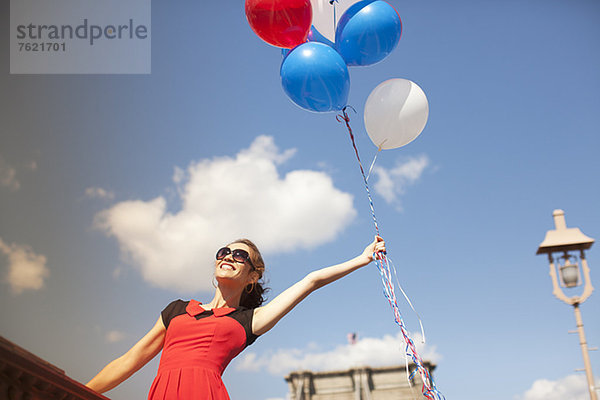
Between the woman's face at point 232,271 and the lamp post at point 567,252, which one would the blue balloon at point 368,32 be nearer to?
the woman's face at point 232,271

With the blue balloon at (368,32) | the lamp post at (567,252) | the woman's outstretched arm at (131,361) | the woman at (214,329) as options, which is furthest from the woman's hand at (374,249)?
the lamp post at (567,252)

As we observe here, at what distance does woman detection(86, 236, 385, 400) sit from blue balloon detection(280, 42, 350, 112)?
47.1 inches

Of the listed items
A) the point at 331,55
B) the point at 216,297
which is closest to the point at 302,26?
the point at 331,55

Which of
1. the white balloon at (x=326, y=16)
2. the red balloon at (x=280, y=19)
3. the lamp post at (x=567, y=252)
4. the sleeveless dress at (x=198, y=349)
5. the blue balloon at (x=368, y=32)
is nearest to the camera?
the sleeveless dress at (x=198, y=349)

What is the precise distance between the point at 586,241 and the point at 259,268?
679cm

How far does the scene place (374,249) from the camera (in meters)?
2.65

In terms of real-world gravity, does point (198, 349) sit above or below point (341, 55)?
below

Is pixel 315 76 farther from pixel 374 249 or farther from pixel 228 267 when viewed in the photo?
pixel 228 267

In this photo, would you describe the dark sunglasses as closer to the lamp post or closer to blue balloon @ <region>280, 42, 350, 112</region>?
blue balloon @ <region>280, 42, 350, 112</region>

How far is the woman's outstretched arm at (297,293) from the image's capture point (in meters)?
2.46

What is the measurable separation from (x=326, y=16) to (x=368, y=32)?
2.00 feet

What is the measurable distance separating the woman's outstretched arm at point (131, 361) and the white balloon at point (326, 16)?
105 inches

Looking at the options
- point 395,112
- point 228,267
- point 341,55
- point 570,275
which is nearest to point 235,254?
point 228,267

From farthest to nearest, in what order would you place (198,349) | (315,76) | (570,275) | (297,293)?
(570,275), (315,76), (297,293), (198,349)
